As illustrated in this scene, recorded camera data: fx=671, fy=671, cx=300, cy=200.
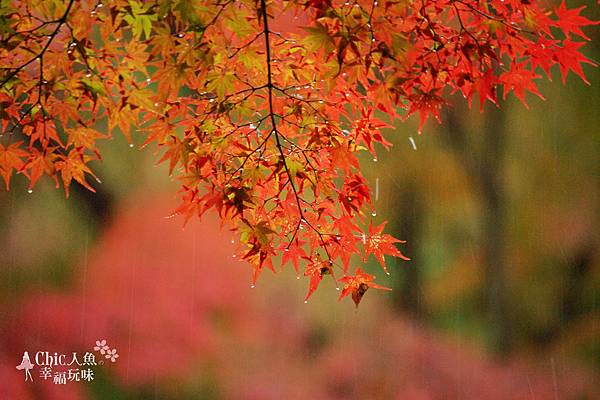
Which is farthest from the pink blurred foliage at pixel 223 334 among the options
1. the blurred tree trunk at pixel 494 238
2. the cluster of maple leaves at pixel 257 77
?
the cluster of maple leaves at pixel 257 77

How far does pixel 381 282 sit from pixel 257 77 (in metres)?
1.95

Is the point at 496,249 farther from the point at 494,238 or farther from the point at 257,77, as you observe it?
the point at 257,77

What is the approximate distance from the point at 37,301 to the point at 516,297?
2523mm

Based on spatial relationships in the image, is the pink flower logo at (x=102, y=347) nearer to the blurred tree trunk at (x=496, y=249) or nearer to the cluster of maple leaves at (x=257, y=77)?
the cluster of maple leaves at (x=257, y=77)

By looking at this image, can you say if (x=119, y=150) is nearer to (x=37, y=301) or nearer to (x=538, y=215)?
(x=37, y=301)

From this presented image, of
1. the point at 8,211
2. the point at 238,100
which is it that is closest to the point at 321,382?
the point at 8,211

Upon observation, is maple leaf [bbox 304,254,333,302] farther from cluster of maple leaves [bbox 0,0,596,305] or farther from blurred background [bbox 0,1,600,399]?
blurred background [bbox 0,1,600,399]

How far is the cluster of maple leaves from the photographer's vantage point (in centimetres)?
148

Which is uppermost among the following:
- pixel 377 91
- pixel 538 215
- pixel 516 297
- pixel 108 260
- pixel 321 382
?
pixel 377 91

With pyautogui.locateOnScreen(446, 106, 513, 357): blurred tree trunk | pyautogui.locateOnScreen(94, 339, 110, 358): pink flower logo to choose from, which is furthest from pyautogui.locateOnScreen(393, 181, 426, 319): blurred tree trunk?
pyautogui.locateOnScreen(94, 339, 110, 358): pink flower logo

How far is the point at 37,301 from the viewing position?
11.3ft

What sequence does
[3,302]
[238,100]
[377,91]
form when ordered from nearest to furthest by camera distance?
[377,91] < [238,100] < [3,302]

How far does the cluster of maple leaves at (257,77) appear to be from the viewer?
4.84 feet

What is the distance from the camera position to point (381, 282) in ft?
11.8
